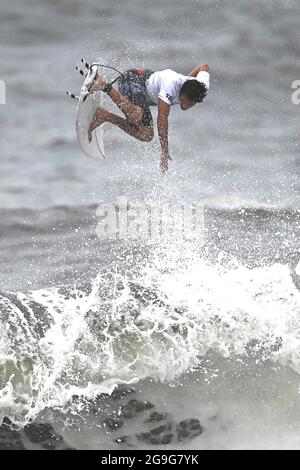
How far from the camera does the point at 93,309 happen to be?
298 inches

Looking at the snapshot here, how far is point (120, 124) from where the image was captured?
29.4ft

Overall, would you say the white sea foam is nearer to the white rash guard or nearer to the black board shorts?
the white rash guard

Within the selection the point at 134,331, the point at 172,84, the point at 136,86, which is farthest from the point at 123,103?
the point at 134,331

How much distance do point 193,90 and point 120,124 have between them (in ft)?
3.58

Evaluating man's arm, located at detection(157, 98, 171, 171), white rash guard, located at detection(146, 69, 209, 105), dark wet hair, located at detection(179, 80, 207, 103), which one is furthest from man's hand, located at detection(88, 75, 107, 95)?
dark wet hair, located at detection(179, 80, 207, 103)

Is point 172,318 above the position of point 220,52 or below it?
below

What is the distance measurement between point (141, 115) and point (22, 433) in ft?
13.0

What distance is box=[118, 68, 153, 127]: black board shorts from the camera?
878 centimetres

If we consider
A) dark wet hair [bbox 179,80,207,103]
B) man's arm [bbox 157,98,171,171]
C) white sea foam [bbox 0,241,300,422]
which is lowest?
white sea foam [bbox 0,241,300,422]

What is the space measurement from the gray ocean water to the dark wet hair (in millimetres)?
1662

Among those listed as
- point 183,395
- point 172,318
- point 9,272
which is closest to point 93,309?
point 172,318

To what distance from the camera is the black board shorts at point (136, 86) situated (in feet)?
28.8

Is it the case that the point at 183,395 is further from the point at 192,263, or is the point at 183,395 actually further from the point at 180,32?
the point at 180,32

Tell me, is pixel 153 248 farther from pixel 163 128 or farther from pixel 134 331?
pixel 134 331
